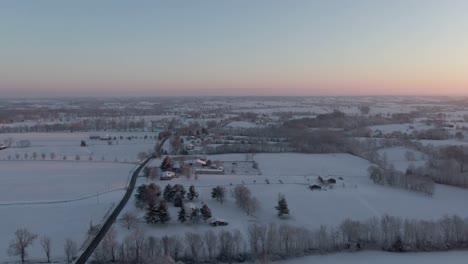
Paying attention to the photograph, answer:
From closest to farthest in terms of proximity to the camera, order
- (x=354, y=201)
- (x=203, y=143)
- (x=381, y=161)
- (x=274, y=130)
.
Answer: (x=354, y=201), (x=381, y=161), (x=203, y=143), (x=274, y=130)

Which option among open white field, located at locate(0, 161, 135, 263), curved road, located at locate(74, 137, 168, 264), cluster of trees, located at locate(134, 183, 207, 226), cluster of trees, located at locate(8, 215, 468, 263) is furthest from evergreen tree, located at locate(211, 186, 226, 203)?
open white field, located at locate(0, 161, 135, 263)

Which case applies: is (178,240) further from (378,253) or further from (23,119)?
(23,119)

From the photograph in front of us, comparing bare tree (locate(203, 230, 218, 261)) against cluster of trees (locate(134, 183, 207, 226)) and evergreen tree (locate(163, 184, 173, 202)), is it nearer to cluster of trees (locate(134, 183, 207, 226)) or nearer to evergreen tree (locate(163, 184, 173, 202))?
cluster of trees (locate(134, 183, 207, 226))

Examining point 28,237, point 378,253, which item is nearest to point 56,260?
point 28,237

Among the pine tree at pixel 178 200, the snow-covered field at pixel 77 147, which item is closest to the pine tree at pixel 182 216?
the pine tree at pixel 178 200

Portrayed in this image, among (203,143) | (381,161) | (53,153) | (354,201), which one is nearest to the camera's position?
(354,201)

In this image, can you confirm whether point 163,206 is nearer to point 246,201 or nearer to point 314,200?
point 246,201
